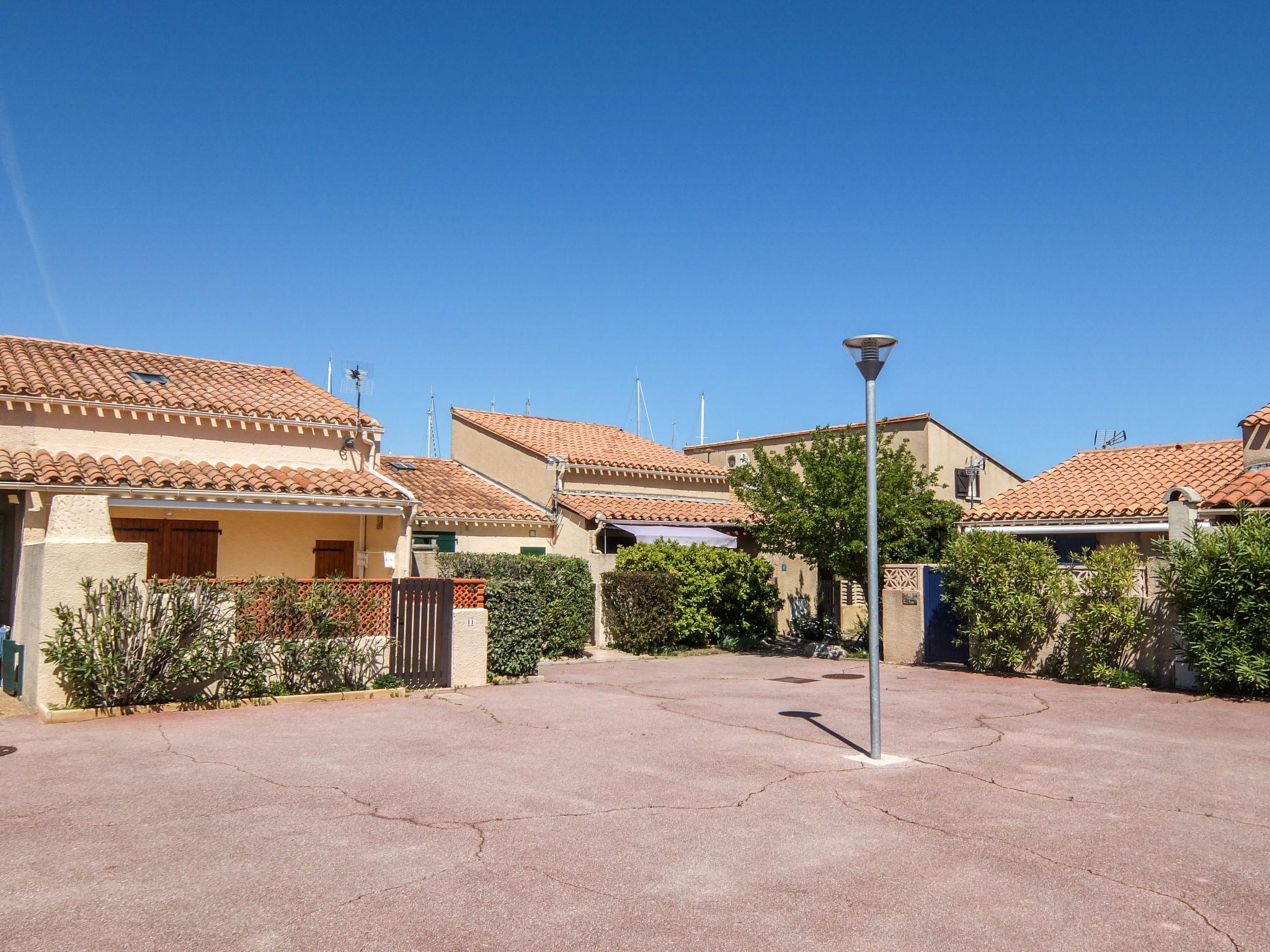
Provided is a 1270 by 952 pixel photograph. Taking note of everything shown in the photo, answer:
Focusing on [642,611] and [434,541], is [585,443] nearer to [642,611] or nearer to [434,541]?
[434,541]

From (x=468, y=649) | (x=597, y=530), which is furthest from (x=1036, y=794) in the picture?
(x=597, y=530)

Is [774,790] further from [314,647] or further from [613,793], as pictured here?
[314,647]

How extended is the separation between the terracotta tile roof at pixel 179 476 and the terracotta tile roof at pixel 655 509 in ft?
25.5

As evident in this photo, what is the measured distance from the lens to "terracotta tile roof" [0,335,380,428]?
716 inches

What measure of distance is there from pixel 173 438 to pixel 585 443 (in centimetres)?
1465

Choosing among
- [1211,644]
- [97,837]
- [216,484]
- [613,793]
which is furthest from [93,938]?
[1211,644]

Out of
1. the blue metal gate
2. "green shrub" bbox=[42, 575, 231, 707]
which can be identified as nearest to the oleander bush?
"green shrub" bbox=[42, 575, 231, 707]

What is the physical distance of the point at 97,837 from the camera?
689 cm

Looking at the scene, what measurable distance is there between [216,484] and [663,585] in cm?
1006

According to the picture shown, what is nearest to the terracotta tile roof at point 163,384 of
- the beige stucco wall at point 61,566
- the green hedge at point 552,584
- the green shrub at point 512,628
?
the green hedge at point 552,584

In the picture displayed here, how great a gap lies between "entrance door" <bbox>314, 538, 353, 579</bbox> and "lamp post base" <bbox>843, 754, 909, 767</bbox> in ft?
44.3

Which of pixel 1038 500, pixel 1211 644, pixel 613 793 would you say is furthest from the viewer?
pixel 1038 500

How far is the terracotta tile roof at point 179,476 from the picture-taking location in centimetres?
1567

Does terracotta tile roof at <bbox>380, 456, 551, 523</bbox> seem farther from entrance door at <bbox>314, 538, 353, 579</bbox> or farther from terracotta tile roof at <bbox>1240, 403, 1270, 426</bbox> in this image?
terracotta tile roof at <bbox>1240, 403, 1270, 426</bbox>
